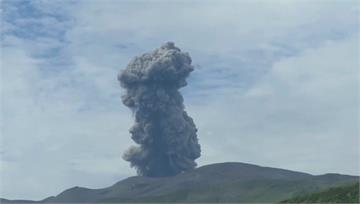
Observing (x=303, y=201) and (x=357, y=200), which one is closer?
(x=357, y=200)

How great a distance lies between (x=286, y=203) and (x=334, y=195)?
13293 millimetres

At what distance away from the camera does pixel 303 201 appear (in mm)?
118688

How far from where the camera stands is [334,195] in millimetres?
111062

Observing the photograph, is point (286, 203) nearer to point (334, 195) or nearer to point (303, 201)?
point (303, 201)

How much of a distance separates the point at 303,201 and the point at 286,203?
433cm

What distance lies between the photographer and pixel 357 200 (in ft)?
326

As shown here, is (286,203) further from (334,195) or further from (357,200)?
(357,200)

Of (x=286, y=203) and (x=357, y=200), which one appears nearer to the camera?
(x=357, y=200)

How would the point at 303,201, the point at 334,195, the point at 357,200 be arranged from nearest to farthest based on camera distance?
1. the point at 357,200
2. the point at 334,195
3. the point at 303,201

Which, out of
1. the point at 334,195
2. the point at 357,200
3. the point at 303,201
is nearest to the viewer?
the point at 357,200

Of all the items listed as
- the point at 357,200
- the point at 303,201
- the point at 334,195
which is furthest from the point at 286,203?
the point at 357,200

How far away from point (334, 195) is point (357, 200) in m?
11.9

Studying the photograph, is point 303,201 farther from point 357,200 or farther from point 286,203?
point 357,200

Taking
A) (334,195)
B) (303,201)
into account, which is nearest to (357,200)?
(334,195)
